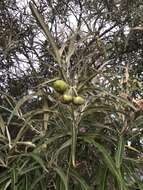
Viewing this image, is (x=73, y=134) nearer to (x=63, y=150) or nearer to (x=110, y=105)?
(x=63, y=150)

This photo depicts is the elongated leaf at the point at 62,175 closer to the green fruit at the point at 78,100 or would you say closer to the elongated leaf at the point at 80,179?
the elongated leaf at the point at 80,179

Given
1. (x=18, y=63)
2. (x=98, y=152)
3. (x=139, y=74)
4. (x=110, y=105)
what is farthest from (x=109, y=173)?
(x=18, y=63)

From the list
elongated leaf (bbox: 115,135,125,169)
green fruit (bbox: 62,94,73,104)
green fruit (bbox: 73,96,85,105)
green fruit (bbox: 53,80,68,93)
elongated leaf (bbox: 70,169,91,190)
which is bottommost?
elongated leaf (bbox: 70,169,91,190)

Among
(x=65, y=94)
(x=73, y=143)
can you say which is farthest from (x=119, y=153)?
Result: (x=65, y=94)

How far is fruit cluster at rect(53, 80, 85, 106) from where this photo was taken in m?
1.70

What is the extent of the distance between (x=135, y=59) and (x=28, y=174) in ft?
6.27

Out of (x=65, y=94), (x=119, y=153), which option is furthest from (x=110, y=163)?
(x=65, y=94)

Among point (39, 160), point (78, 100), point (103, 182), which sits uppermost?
point (78, 100)

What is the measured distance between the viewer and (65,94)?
172 centimetres

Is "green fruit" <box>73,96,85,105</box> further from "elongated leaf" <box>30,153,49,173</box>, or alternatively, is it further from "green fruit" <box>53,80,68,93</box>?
"elongated leaf" <box>30,153,49,173</box>

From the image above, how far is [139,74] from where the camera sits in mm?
3385

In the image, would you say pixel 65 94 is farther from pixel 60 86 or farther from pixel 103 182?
pixel 103 182

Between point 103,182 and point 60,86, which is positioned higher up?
point 60,86

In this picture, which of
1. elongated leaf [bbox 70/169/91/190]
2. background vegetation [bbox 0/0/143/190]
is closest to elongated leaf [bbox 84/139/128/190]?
background vegetation [bbox 0/0/143/190]
